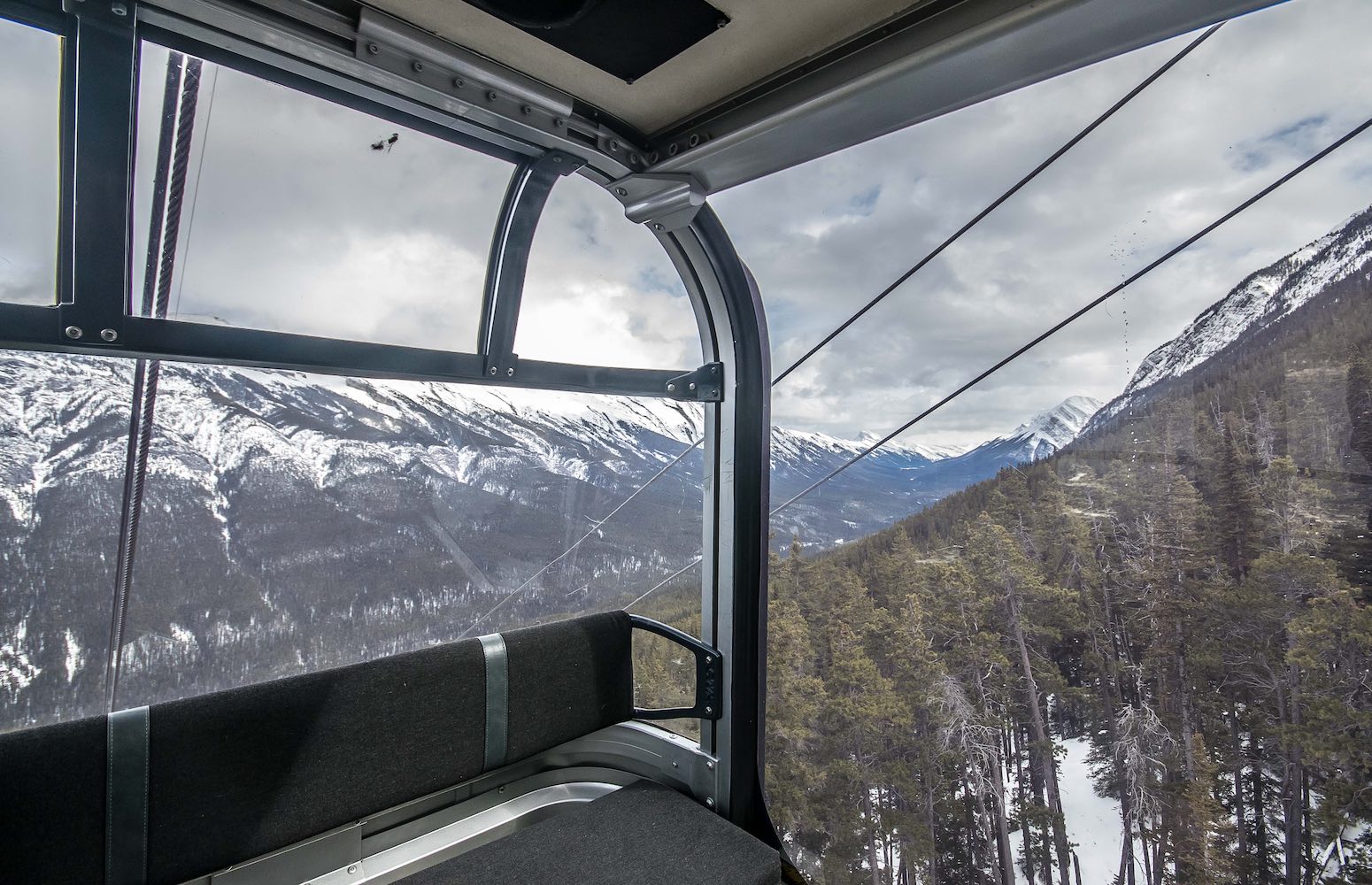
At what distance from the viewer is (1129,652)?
171cm

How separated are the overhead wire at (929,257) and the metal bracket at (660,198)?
2.38 ft

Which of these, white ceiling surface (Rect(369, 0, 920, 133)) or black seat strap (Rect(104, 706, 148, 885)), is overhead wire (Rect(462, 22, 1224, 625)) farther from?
white ceiling surface (Rect(369, 0, 920, 133))

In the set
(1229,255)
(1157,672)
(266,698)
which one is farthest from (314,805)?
(1229,255)

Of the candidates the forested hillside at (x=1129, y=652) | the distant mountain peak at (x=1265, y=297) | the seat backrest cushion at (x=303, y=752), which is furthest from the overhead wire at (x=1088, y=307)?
the seat backrest cushion at (x=303, y=752)

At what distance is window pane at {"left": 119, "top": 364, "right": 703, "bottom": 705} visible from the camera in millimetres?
1489

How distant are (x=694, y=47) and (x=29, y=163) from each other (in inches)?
50.4

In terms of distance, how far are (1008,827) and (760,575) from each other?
3.74 feet

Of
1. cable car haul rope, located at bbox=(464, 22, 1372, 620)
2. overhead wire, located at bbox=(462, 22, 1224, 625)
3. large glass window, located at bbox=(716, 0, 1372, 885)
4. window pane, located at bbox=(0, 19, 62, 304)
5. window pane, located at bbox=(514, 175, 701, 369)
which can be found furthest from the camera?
window pane, located at bbox=(514, 175, 701, 369)

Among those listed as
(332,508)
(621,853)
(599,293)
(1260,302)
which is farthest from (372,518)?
(1260,302)

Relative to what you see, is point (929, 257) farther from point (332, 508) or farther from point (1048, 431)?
point (332, 508)

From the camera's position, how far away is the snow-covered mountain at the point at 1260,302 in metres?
1.40

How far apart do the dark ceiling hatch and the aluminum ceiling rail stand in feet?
0.76

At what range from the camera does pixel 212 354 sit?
4.25 feet

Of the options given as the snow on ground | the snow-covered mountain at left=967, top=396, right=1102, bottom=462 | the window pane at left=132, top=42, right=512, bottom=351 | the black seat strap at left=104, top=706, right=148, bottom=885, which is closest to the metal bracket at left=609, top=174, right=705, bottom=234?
the window pane at left=132, top=42, right=512, bottom=351
